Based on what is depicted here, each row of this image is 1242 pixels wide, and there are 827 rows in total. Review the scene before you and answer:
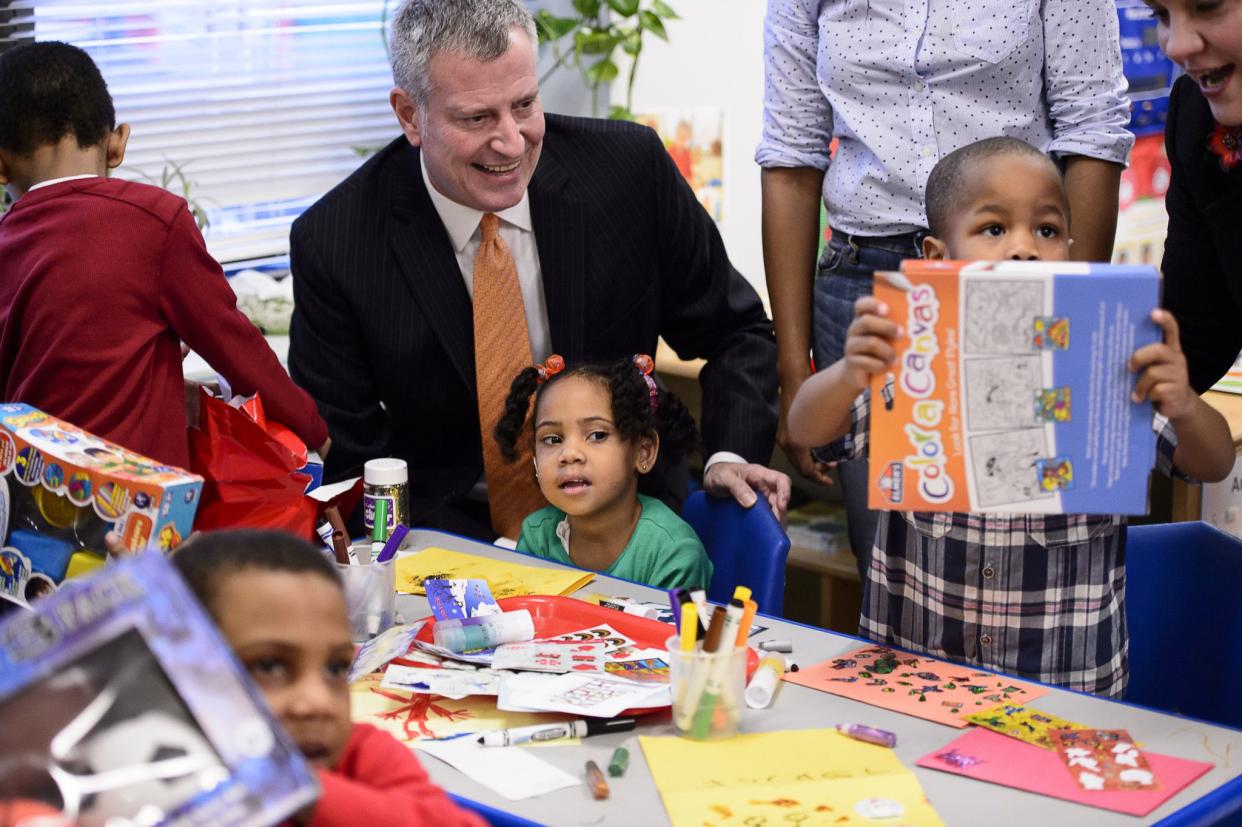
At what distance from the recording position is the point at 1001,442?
1624 millimetres

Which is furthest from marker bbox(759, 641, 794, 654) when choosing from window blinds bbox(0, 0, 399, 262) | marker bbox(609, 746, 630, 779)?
window blinds bbox(0, 0, 399, 262)

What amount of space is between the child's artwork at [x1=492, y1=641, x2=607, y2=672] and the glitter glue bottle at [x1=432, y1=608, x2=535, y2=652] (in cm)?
2

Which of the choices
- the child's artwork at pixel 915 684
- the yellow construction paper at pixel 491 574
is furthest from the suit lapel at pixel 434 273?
the child's artwork at pixel 915 684

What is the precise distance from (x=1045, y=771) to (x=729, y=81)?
3111 mm

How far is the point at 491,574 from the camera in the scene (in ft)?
7.11

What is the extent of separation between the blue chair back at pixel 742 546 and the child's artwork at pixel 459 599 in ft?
1.41

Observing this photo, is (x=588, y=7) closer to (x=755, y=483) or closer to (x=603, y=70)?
(x=603, y=70)

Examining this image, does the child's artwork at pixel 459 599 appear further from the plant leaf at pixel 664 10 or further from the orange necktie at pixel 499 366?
the plant leaf at pixel 664 10

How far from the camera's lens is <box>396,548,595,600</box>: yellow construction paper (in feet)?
6.88

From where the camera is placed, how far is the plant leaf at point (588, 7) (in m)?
4.41

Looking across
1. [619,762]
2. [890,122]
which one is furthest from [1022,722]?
[890,122]

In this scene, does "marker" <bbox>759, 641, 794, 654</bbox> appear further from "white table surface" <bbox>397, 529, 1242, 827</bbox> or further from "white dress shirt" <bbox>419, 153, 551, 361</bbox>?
"white dress shirt" <bbox>419, 153, 551, 361</bbox>

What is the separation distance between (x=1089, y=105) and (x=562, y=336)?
104 centimetres

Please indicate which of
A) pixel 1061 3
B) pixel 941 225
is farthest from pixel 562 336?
pixel 1061 3
